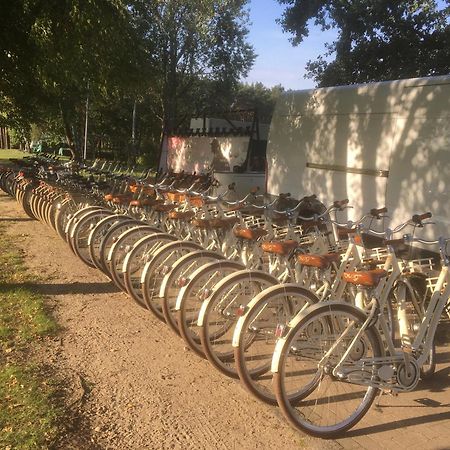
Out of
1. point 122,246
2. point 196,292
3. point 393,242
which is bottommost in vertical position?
point 196,292

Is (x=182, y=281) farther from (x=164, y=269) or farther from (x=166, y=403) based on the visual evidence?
(x=166, y=403)

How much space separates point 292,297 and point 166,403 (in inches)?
41.9

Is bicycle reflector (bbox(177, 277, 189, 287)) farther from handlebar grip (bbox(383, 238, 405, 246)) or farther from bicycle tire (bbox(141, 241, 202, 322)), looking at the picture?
handlebar grip (bbox(383, 238, 405, 246))

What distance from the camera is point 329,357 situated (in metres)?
2.97

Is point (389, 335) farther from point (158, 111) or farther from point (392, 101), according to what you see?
point (158, 111)

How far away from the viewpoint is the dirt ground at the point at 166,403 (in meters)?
2.97

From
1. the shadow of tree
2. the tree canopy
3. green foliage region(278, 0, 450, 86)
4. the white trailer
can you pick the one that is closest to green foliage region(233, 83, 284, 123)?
the tree canopy

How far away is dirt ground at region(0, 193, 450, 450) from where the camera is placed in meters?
2.97

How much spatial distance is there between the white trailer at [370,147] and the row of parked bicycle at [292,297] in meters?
0.86

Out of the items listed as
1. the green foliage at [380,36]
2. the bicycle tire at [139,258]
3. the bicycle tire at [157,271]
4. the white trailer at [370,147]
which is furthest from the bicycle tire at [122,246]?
the green foliage at [380,36]

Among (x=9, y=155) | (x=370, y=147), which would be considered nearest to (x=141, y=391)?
(x=370, y=147)

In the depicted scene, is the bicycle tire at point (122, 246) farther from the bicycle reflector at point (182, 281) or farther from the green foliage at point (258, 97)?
the green foliage at point (258, 97)

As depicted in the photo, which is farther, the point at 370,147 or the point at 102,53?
the point at 102,53

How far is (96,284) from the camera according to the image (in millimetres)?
6004
